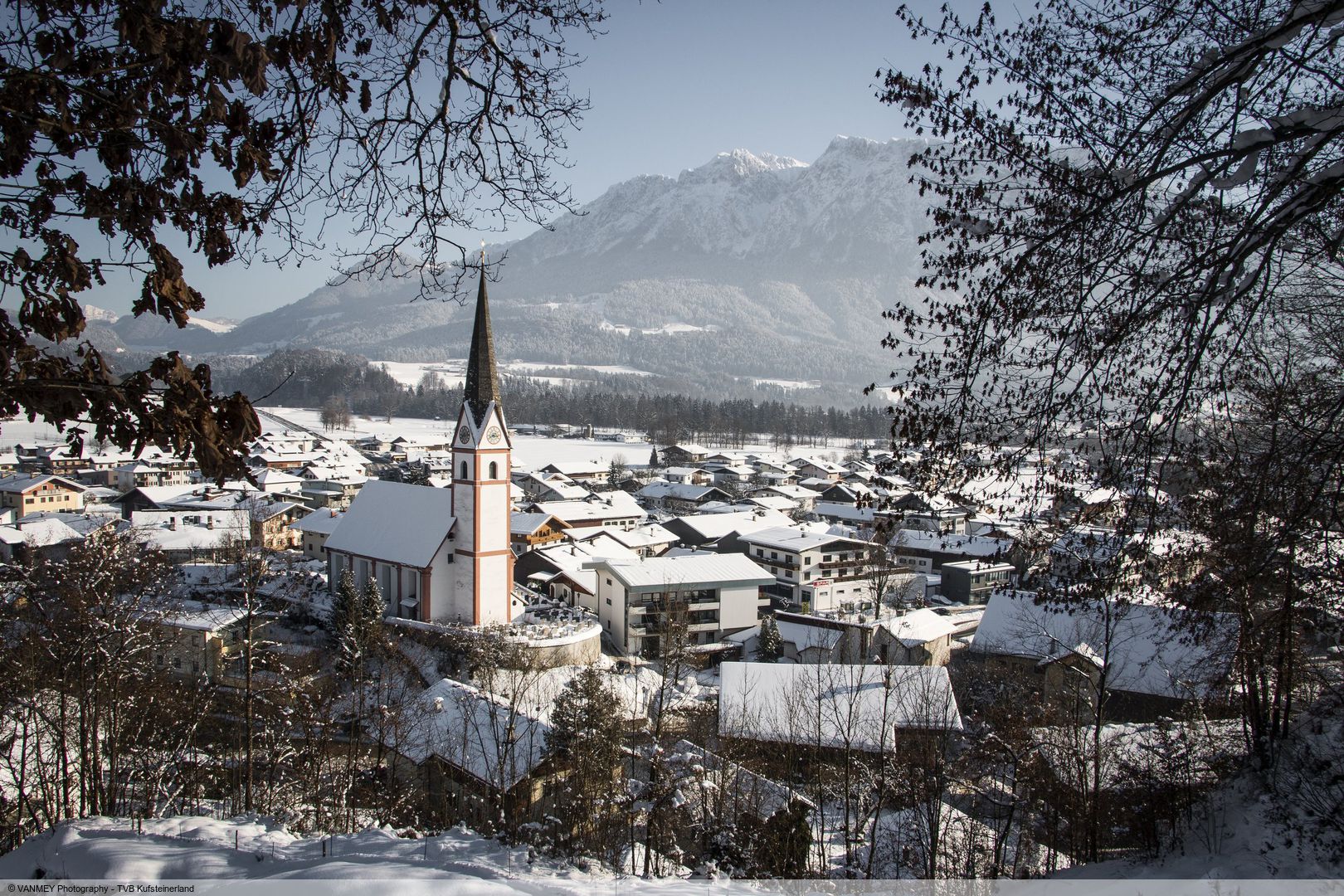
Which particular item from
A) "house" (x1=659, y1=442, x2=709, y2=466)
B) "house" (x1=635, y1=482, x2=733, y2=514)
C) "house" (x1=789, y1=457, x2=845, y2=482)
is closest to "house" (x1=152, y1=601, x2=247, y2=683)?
"house" (x1=635, y1=482, x2=733, y2=514)

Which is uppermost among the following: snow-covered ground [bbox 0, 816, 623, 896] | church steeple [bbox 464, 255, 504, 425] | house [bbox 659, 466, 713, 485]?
church steeple [bbox 464, 255, 504, 425]

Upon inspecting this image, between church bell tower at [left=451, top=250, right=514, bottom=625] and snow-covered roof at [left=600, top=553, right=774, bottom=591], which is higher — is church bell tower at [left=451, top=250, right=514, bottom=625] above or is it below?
above

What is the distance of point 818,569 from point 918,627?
10320 millimetres

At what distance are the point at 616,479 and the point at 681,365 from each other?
137543 mm

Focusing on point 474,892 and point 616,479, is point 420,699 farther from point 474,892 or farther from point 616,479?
point 616,479

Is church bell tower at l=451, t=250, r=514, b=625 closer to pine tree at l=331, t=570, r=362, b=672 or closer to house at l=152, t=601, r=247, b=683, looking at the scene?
pine tree at l=331, t=570, r=362, b=672

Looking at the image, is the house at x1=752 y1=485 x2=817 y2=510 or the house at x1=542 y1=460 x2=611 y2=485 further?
the house at x1=542 y1=460 x2=611 y2=485

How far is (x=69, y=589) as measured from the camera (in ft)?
35.0

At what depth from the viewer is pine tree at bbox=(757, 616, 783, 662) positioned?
23.1m

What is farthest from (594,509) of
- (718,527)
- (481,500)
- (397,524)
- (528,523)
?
(481,500)

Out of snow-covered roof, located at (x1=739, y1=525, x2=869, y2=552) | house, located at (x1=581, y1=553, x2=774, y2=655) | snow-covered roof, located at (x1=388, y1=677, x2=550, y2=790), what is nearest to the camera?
snow-covered roof, located at (x1=388, y1=677, x2=550, y2=790)

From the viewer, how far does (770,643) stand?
912 inches

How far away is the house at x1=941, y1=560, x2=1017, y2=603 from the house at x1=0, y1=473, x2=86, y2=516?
45.3 metres

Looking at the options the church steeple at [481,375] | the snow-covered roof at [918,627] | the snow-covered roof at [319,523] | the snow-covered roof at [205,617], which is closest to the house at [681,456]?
the snow-covered roof at [319,523]
